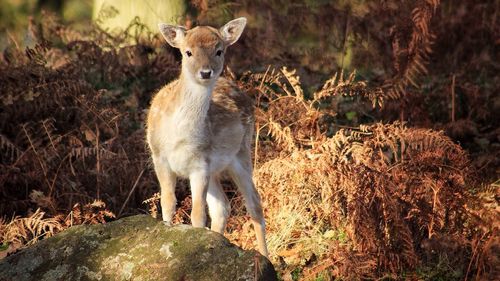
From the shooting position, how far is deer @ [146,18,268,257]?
21.7 ft

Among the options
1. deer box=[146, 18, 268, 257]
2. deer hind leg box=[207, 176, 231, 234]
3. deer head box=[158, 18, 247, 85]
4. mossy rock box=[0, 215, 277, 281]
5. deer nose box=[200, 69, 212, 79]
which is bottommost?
deer hind leg box=[207, 176, 231, 234]

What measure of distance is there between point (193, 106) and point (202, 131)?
210 mm

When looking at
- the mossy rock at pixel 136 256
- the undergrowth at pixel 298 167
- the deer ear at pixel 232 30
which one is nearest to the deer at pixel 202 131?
the deer ear at pixel 232 30

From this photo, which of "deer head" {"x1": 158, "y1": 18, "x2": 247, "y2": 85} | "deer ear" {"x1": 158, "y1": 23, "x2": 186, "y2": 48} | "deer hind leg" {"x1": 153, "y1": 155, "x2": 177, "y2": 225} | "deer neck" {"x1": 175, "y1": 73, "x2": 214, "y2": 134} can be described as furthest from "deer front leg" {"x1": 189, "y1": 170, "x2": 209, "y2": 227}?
"deer ear" {"x1": 158, "y1": 23, "x2": 186, "y2": 48}

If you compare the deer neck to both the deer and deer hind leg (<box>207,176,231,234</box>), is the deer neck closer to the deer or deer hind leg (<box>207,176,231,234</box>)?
the deer

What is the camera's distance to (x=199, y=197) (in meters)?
6.58

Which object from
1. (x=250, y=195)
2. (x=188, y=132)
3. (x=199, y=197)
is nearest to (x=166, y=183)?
(x=199, y=197)

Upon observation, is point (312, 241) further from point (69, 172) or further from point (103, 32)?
point (103, 32)

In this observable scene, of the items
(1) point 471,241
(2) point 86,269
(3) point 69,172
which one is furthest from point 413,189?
(3) point 69,172

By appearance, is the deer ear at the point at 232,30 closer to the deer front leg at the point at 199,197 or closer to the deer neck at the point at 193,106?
the deer neck at the point at 193,106

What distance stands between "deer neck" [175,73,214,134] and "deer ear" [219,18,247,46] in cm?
50

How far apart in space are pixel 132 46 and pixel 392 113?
11.3 feet

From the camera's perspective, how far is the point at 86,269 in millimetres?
5801

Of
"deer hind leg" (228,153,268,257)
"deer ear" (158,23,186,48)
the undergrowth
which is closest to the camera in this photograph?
the undergrowth
